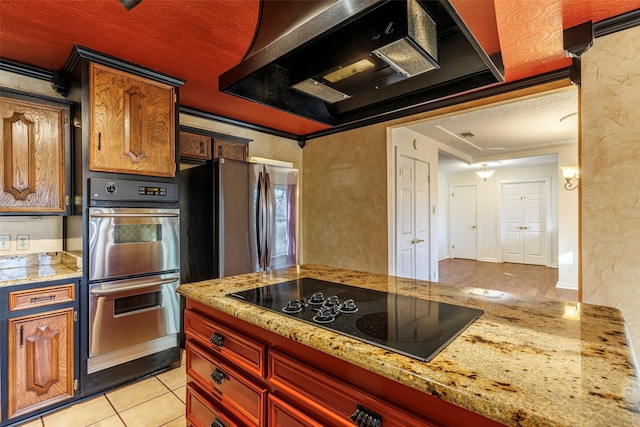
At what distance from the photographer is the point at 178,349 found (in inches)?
102

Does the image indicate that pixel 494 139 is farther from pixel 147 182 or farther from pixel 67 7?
pixel 67 7

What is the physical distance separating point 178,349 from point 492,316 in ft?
8.15

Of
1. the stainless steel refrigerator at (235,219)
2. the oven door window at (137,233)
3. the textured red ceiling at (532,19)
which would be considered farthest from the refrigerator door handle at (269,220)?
the textured red ceiling at (532,19)

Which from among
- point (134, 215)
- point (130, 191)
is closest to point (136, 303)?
point (134, 215)

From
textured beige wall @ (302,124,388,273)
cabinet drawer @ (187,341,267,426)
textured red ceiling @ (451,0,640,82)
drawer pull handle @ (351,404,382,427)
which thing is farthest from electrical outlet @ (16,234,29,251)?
textured red ceiling @ (451,0,640,82)

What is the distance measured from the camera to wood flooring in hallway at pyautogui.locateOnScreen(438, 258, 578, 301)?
4.83 meters

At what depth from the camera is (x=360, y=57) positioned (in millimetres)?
1228

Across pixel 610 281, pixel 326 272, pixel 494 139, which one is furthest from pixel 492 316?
pixel 494 139

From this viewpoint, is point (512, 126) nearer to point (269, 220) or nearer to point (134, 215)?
point (269, 220)

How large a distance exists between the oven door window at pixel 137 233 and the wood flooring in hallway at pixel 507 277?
482 centimetres

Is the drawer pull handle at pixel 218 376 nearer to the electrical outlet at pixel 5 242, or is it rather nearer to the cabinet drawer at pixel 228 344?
the cabinet drawer at pixel 228 344

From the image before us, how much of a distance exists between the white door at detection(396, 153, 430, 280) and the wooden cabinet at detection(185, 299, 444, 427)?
2.67m

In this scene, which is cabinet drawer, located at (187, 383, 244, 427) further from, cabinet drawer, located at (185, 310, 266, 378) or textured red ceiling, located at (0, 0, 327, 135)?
textured red ceiling, located at (0, 0, 327, 135)

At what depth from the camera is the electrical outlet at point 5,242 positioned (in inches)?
87.9
